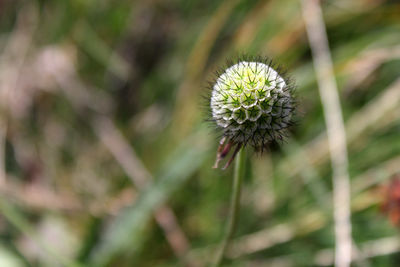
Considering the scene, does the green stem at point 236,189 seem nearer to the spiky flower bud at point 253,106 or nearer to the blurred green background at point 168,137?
the spiky flower bud at point 253,106

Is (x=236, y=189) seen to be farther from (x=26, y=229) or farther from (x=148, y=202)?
(x=26, y=229)

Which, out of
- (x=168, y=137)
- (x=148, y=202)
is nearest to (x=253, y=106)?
(x=148, y=202)

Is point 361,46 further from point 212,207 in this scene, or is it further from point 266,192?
point 212,207

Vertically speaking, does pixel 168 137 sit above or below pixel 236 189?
above

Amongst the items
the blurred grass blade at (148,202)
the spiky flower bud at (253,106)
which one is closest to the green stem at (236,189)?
→ the spiky flower bud at (253,106)

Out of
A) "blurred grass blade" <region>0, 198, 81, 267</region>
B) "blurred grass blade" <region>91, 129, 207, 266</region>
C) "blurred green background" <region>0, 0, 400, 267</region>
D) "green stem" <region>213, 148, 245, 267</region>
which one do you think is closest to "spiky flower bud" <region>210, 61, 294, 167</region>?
"green stem" <region>213, 148, 245, 267</region>

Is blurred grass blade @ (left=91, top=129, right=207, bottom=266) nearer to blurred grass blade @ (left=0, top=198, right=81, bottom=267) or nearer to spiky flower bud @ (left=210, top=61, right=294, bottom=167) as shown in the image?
blurred grass blade @ (left=0, top=198, right=81, bottom=267)

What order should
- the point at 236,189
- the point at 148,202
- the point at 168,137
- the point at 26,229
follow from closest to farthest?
1. the point at 236,189
2. the point at 26,229
3. the point at 148,202
4. the point at 168,137

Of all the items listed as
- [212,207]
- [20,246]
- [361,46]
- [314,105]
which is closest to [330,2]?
[361,46]
